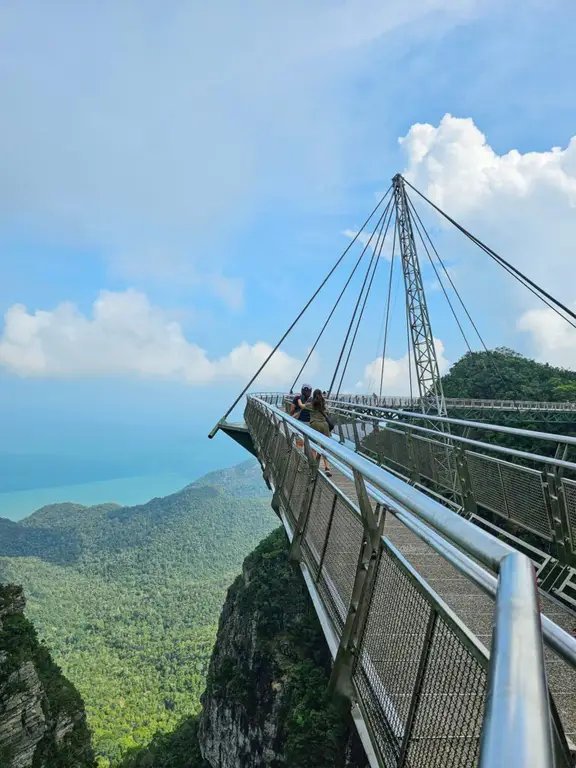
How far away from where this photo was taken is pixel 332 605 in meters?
3.02

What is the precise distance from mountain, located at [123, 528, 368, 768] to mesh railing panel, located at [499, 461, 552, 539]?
1432 cm

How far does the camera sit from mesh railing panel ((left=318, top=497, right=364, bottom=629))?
284cm

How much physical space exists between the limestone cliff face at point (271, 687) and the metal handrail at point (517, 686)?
1758 cm

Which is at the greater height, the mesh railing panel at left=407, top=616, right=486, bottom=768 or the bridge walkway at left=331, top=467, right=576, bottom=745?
the mesh railing panel at left=407, top=616, right=486, bottom=768

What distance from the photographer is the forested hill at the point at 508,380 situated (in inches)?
1681

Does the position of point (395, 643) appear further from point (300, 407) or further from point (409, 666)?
point (300, 407)

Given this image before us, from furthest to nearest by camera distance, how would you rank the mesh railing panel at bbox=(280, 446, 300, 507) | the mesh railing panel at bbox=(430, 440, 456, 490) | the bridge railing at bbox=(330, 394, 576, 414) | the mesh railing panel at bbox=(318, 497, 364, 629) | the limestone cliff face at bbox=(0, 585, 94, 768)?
1. the bridge railing at bbox=(330, 394, 576, 414)
2. the limestone cliff face at bbox=(0, 585, 94, 768)
3. the mesh railing panel at bbox=(430, 440, 456, 490)
4. the mesh railing panel at bbox=(280, 446, 300, 507)
5. the mesh railing panel at bbox=(318, 497, 364, 629)

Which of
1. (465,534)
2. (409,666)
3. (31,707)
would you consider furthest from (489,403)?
(465,534)

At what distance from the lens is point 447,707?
1.63m

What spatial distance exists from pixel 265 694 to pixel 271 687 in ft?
3.77

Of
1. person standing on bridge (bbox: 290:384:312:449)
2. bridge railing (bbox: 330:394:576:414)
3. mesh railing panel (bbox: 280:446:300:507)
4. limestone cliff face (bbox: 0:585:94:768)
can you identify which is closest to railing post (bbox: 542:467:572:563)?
mesh railing panel (bbox: 280:446:300:507)

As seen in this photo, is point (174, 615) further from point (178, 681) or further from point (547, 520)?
point (547, 520)

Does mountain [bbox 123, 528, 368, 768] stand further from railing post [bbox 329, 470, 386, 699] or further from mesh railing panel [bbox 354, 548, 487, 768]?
mesh railing panel [bbox 354, 548, 487, 768]

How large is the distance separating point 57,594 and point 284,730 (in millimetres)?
80388
